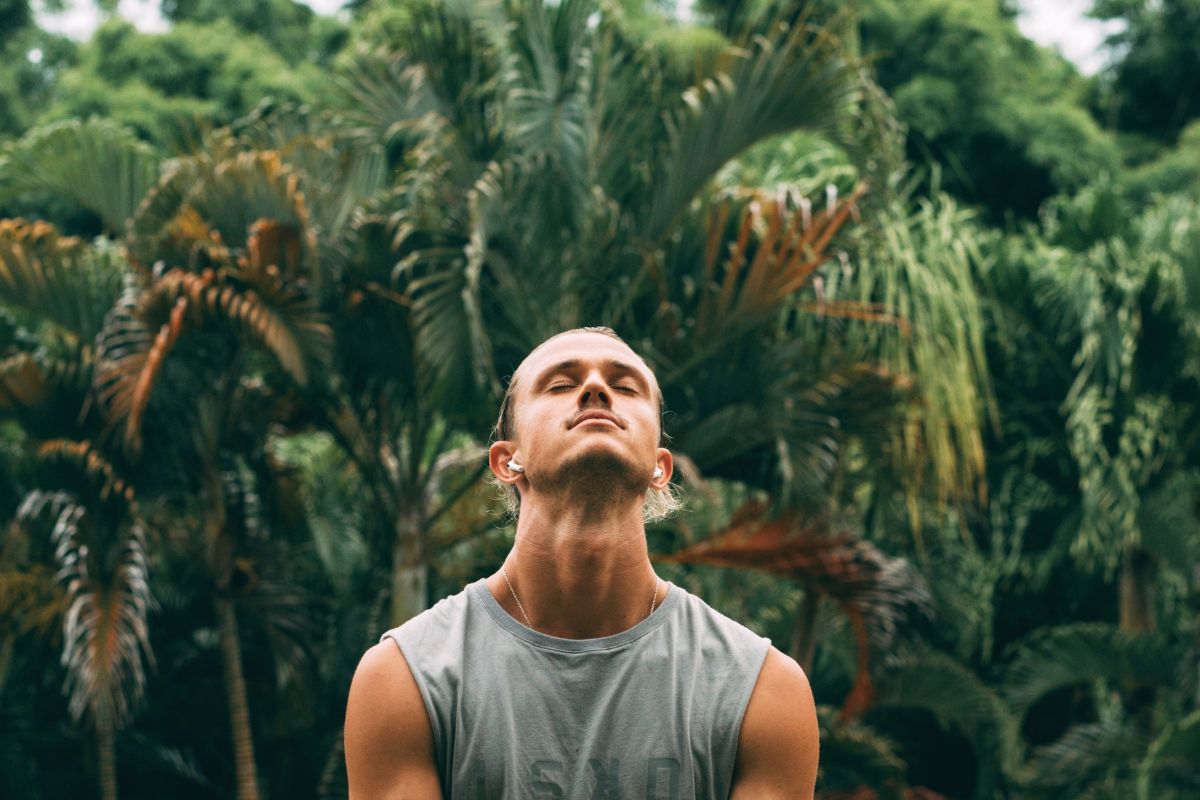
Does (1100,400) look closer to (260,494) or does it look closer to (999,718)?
(999,718)

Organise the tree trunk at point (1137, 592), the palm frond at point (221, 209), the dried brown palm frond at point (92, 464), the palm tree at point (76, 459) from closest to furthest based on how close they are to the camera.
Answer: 1. the palm frond at point (221, 209)
2. the palm tree at point (76, 459)
3. the dried brown palm frond at point (92, 464)
4. the tree trunk at point (1137, 592)

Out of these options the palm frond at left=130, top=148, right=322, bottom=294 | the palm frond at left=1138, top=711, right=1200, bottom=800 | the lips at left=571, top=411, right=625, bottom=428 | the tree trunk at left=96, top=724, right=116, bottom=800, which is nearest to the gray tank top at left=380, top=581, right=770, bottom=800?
the lips at left=571, top=411, right=625, bottom=428

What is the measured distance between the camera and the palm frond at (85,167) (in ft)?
24.5

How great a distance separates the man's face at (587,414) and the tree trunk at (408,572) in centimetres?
482

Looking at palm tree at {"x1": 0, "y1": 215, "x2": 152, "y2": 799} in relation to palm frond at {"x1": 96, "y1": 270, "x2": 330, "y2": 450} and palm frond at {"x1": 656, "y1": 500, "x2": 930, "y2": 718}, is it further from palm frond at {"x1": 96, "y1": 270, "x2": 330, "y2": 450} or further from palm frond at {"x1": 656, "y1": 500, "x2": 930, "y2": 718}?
palm frond at {"x1": 656, "y1": 500, "x2": 930, "y2": 718}

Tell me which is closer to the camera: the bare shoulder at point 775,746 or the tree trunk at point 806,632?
the bare shoulder at point 775,746

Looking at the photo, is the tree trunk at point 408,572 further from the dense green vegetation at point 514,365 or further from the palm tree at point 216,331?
the palm tree at point 216,331

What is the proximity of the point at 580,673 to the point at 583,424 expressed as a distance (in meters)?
0.36

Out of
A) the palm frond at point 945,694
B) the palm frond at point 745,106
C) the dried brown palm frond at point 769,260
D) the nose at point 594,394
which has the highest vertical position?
the palm frond at point 745,106

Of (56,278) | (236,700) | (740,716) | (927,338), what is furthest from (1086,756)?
(740,716)

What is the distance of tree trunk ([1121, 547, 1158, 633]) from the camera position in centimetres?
959

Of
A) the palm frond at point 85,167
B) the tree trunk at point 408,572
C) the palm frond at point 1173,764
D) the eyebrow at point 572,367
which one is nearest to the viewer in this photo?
the eyebrow at point 572,367

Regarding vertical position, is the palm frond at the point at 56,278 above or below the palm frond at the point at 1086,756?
above

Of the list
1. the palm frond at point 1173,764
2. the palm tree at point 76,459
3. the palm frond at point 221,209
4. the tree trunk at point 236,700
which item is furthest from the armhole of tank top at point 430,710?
the palm frond at point 1173,764
